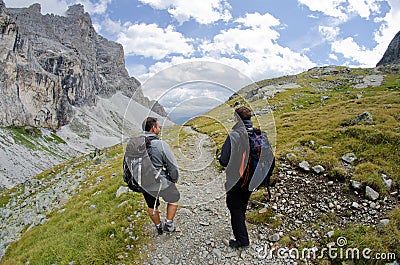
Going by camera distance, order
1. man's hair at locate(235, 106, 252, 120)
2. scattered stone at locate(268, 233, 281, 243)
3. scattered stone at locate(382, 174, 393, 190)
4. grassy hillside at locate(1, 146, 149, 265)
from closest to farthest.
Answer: man's hair at locate(235, 106, 252, 120) < scattered stone at locate(268, 233, 281, 243) < grassy hillside at locate(1, 146, 149, 265) < scattered stone at locate(382, 174, 393, 190)

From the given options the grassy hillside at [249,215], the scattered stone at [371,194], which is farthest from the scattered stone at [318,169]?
the scattered stone at [371,194]

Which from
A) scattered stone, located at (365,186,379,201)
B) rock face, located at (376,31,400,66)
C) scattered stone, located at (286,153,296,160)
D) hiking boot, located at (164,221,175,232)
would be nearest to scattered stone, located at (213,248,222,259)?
hiking boot, located at (164,221,175,232)

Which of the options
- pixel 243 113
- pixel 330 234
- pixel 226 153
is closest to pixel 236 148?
pixel 226 153

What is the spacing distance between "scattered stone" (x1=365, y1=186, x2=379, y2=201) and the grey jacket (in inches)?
256

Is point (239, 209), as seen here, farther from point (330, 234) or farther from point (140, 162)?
point (140, 162)

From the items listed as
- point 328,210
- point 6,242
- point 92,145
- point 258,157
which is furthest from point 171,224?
point 92,145

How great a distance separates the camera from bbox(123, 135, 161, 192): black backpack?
6.41 m

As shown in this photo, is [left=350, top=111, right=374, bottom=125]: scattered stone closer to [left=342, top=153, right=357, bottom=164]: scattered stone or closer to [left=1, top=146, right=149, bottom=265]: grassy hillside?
[left=342, top=153, right=357, bottom=164]: scattered stone

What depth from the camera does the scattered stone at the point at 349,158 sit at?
10344 mm

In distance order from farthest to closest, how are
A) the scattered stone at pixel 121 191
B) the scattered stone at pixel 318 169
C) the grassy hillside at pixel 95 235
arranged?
the scattered stone at pixel 121 191 < the scattered stone at pixel 318 169 < the grassy hillside at pixel 95 235

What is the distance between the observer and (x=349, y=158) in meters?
10.5

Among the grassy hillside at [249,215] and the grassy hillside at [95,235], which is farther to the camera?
the grassy hillside at [95,235]

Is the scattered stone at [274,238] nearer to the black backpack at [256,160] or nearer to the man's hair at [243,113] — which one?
the black backpack at [256,160]

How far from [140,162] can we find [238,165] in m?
2.63
